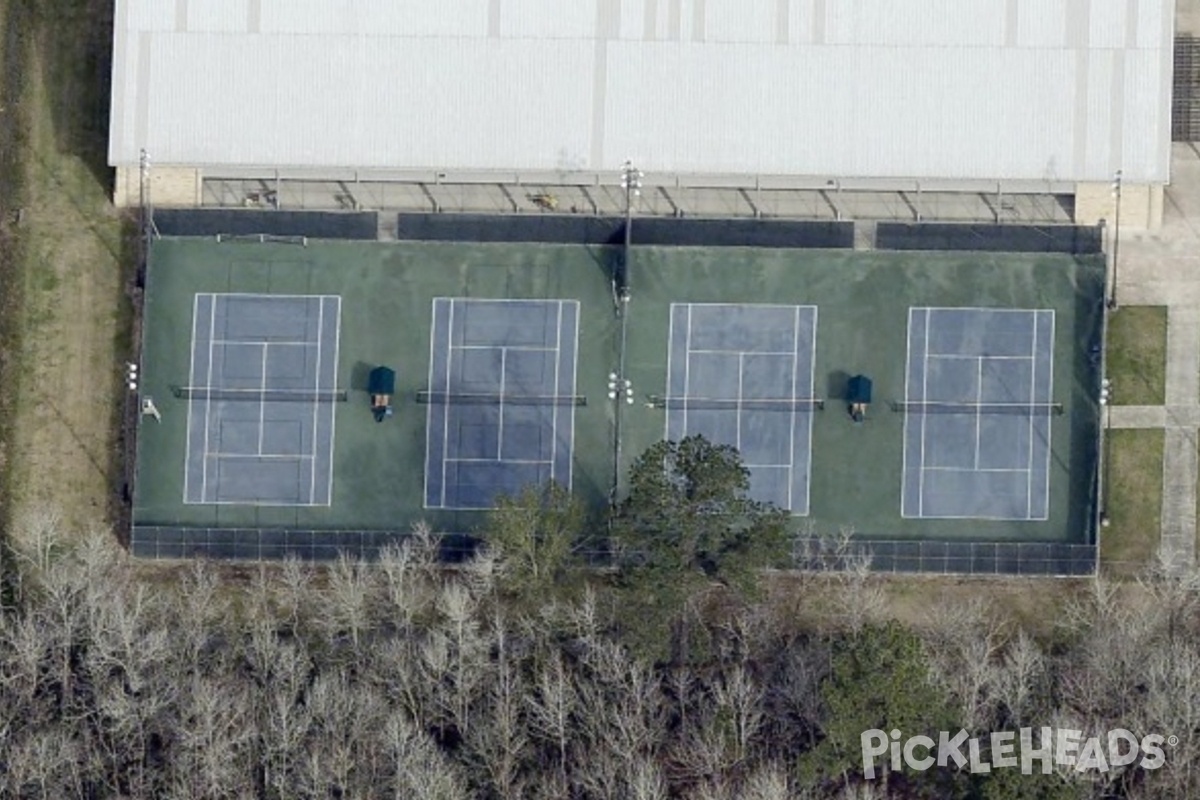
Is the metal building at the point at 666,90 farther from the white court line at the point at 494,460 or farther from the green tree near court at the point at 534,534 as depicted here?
the green tree near court at the point at 534,534

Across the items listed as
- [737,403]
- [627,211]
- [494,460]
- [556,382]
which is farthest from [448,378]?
[737,403]

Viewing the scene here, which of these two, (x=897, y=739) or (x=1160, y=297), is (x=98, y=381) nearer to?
(x=897, y=739)

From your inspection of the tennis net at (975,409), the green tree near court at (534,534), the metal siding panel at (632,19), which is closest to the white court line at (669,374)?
the green tree near court at (534,534)

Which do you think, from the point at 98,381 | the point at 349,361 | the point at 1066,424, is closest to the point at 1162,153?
the point at 1066,424

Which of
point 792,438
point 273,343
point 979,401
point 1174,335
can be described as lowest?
point 792,438

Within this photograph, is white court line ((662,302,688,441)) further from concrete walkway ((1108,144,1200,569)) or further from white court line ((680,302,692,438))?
concrete walkway ((1108,144,1200,569))

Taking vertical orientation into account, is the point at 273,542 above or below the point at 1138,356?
below

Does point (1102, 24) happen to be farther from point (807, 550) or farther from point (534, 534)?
point (534, 534)
